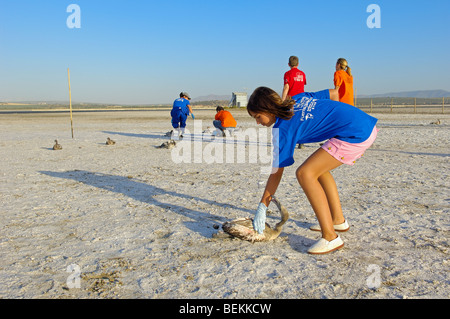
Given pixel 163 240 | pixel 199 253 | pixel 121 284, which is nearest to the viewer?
pixel 121 284

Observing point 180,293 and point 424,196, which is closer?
point 180,293

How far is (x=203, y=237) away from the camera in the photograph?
11.6ft

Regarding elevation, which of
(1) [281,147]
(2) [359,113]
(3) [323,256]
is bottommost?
(3) [323,256]

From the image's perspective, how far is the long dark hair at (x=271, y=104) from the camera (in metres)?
2.83

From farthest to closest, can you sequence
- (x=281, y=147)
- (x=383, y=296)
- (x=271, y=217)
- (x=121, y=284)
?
1. (x=271, y=217)
2. (x=281, y=147)
3. (x=121, y=284)
4. (x=383, y=296)

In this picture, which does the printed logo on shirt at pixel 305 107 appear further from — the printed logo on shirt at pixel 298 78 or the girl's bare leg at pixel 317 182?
the printed logo on shirt at pixel 298 78

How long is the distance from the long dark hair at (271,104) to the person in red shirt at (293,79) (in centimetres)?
533

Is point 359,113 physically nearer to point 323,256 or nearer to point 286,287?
point 323,256

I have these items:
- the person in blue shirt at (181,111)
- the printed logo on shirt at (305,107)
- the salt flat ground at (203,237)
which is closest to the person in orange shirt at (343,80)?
the salt flat ground at (203,237)

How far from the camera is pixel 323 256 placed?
3.06 metres

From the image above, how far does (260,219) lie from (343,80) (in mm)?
5691

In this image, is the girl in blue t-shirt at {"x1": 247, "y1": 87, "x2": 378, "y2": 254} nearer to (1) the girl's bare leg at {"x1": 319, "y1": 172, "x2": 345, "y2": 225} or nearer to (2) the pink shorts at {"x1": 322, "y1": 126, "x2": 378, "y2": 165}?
(2) the pink shorts at {"x1": 322, "y1": 126, "x2": 378, "y2": 165}

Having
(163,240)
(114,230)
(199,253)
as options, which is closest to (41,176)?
(114,230)

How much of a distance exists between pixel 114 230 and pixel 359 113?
8.58 ft
